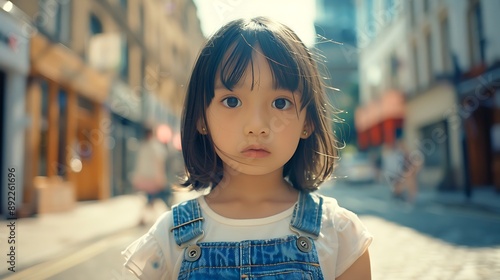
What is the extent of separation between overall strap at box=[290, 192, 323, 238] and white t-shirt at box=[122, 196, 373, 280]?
0.07 ft

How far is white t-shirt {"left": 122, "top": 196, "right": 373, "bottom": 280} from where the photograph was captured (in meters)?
1.32

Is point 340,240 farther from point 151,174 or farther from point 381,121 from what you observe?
point 381,121

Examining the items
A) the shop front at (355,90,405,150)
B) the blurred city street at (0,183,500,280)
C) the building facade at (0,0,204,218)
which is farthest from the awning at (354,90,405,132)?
the blurred city street at (0,183,500,280)

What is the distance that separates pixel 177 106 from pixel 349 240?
1389 millimetres

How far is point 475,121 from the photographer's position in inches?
412

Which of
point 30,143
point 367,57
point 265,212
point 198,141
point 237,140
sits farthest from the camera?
point 367,57

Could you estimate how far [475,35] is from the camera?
29.4 ft

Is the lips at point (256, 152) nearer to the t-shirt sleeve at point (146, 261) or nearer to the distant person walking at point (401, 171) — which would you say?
the t-shirt sleeve at point (146, 261)

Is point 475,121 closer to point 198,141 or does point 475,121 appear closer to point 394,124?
point 394,124

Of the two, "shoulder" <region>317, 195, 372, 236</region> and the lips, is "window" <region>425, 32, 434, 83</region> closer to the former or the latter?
"shoulder" <region>317, 195, 372, 236</region>

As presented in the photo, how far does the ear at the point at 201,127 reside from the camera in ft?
4.61

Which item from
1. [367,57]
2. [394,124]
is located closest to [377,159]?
[394,124]

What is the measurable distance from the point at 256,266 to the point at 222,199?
0.26m

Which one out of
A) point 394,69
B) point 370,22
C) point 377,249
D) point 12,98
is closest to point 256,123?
point 377,249
